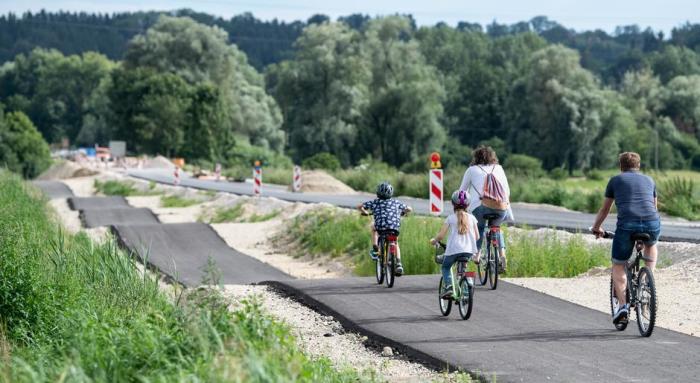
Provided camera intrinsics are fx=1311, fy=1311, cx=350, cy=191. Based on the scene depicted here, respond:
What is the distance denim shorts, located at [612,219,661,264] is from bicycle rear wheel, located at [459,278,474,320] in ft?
5.37

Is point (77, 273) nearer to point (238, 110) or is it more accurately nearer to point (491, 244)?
point (491, 244)

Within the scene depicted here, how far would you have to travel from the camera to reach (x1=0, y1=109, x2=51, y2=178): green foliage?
107500mm

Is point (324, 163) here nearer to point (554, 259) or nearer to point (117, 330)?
point (554, 259)

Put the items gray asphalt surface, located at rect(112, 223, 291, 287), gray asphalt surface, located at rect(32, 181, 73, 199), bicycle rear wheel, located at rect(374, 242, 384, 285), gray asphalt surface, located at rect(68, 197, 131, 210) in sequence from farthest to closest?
1. gray asphalt surface, located at rect(32, 181, 73, 199)
2. gray asphalt surface, located at rect(68, 197, 131, 210)
3. gray asphalt surface, located at rect(112, 223, 291, 287)
4. bicycle rear wheel, located at rect(374, 242, 384, 285)

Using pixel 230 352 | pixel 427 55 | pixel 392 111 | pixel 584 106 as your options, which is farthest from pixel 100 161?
pixel 230 352

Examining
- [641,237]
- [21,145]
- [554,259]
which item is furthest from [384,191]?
[21,145]

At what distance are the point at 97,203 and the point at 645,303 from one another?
38.4m

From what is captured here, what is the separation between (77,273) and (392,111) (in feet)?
254

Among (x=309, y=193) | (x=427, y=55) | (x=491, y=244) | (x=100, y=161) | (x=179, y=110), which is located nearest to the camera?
(x=491, y=244)

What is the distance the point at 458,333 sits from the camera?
12906 mm

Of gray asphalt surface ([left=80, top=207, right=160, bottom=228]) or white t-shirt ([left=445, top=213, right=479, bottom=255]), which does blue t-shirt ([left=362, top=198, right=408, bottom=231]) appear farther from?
gray asphalt surface ([left=80, top=207, right=160, bottom=228])

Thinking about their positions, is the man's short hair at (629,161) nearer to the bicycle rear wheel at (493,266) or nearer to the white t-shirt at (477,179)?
the white t-shirt at (477,179)

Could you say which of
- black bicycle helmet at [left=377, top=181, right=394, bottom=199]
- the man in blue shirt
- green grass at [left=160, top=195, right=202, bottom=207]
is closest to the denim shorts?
the man in blue shirt

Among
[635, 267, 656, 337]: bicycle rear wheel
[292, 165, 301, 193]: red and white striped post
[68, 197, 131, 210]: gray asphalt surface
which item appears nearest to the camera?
[635, 267, 656, 337]: bicycle rear wheel
